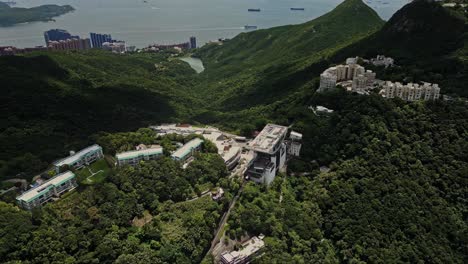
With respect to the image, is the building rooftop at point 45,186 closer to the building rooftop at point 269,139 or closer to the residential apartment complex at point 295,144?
the building rooftop at point 269,139

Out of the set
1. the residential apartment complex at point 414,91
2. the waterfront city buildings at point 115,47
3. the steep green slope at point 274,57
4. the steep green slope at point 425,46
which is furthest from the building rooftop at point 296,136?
the waterfront city buildings at point 115,47

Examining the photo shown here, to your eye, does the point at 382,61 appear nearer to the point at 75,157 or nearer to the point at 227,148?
the point at 227,148

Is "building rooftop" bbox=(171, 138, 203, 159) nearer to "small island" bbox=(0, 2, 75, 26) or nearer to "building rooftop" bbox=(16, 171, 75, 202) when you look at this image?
"building rooftop" bbox=(16, 171, 75, 202)

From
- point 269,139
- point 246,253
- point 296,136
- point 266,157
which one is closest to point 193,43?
point 296,136

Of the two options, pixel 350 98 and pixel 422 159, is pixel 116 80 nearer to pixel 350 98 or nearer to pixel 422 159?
pixel 350 98

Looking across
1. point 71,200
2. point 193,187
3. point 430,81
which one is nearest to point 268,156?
point 193,187

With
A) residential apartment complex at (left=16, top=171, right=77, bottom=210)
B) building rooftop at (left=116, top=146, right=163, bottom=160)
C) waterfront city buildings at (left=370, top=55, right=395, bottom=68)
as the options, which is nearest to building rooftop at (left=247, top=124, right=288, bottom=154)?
building rooftop at (left=116, top=146, right=163, bottom=160)
